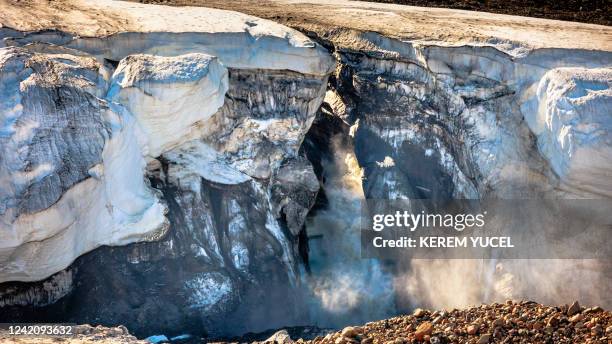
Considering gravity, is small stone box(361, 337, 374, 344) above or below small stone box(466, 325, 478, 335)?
below

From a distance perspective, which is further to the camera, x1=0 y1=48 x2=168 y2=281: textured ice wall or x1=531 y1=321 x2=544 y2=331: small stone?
x1=0 y1=48 x2=168 y2=281: textured ice wall

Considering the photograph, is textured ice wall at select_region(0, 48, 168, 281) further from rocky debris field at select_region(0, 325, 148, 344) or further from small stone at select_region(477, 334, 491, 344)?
small stone at select_region(477, 334, 491, 344)

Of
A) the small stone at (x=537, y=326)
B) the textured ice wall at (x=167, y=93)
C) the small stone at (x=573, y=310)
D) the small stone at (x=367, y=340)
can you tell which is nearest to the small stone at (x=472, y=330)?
the small stone at (x=537, y=326)

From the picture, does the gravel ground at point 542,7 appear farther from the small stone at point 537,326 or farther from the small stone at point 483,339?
the small stone at point 483,339

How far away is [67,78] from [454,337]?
21.1ft

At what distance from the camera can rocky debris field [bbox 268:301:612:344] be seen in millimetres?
10836

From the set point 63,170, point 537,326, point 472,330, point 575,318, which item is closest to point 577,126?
point 575,318

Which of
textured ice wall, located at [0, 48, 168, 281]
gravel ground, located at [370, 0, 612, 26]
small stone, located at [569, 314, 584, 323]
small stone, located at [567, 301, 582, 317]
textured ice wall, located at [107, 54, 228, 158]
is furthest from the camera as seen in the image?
gravel ground, located at [370, 0, 612, 26]

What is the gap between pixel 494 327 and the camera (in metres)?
11.0

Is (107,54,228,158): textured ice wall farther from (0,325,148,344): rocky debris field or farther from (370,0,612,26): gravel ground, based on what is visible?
(370,0,612,26): gravel ground

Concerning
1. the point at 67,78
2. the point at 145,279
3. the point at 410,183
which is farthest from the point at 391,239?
the point at 67,78

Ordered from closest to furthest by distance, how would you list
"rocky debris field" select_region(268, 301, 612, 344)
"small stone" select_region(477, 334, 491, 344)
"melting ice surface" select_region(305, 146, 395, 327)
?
1. "small stone" select_region(477, 334, 491, 344)
2. "rocky debris field" select_region(268, 301, 612, 344)
3. "melting ice surface" select_region(305, 146, 395, 327)

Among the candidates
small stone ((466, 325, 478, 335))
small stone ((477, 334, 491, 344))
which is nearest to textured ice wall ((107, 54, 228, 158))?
small stone ((466, 325, 478, 335))

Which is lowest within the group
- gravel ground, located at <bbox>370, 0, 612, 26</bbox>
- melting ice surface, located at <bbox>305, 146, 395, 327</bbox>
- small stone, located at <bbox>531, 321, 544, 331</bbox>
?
melting ice surface, located at <bbox>305, 146, 395, 327</bbox>
